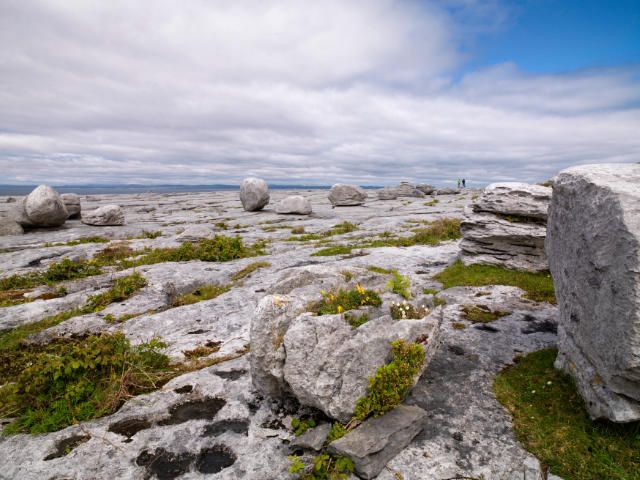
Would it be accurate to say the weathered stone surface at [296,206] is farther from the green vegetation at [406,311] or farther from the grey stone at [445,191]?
the grey stone at [445,191]

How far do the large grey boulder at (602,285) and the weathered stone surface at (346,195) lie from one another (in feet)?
169

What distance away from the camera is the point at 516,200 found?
696 inches

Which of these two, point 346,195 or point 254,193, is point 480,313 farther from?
point 346,195

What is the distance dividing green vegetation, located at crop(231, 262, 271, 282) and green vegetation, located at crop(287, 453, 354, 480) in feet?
44.4

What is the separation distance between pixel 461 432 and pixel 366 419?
1.93m

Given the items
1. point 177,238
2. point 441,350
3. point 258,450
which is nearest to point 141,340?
point 258,450

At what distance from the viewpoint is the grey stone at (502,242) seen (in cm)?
1709

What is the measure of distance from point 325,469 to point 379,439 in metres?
1.09

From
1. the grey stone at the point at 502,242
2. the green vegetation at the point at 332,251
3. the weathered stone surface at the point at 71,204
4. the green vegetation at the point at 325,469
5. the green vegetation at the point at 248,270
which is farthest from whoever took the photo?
the weathered stone surface at the point at 71,204

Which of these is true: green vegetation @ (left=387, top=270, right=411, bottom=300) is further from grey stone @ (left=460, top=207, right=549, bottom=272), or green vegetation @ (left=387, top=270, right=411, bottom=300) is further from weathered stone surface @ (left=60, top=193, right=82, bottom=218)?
weathered stone surface @ (left=60, top=193, right=82, bottom=218)

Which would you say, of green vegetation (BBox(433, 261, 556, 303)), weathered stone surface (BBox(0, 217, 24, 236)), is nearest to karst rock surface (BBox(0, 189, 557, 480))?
green vegetation (BBox(433, 261, 556, 303))

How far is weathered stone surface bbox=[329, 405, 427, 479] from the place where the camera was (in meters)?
6.10

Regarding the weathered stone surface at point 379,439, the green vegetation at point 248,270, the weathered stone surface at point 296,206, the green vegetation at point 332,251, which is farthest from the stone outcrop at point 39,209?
the weathered stone surface at point 379,439

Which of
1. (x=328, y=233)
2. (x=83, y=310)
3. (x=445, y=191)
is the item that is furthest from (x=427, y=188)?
(x=83, y=310)
